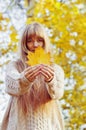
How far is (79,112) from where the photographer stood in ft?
8.86

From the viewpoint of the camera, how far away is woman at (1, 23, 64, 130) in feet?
3.99

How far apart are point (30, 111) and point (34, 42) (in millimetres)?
256

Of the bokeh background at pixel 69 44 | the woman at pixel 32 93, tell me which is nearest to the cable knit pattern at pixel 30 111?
the woman at pixel 32 93

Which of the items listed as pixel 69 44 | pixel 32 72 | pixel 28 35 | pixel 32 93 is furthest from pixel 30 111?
pixel 69 44

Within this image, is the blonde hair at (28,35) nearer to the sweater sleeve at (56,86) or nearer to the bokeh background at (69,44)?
the sweater sleeve at (56,86)

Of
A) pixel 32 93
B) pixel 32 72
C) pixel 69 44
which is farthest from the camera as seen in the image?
pixel 69 44

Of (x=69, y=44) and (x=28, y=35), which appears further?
(x=69, y=44)

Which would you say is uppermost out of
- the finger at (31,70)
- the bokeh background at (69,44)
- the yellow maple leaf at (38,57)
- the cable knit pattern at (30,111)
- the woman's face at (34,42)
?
the bokeh background at (69,44)

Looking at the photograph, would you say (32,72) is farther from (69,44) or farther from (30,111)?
(69,44)

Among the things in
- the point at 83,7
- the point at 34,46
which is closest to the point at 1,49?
the point at 83,7

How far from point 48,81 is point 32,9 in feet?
5.71

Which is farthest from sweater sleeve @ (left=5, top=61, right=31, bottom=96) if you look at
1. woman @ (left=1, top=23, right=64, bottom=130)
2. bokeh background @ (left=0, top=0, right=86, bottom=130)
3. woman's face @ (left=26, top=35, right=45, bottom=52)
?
bokeh background @ (left=0, top=0, right=86, bottom=130)

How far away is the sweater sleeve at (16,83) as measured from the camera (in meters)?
1.20

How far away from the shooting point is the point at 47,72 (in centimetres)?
117
